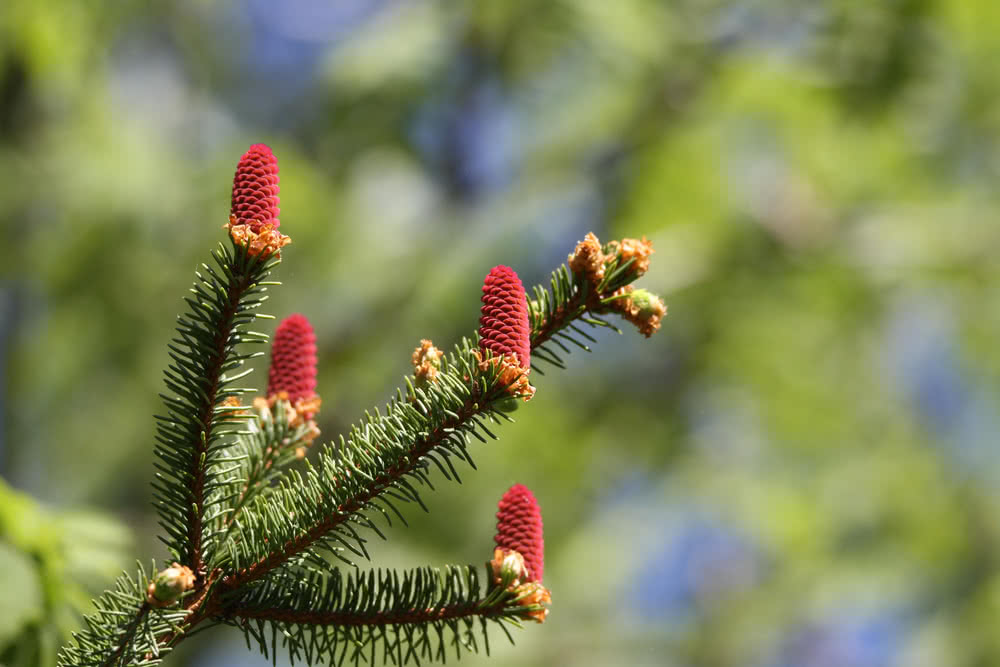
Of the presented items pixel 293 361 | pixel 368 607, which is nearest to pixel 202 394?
pixel 293 361

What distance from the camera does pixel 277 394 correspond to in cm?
98

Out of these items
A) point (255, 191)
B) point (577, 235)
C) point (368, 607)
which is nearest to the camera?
point (255, 191)

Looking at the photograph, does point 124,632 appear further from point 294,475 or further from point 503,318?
point 503,318

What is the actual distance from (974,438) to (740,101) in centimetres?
393

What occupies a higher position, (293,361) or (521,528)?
(293,361)

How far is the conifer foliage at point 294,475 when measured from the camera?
0.86 m

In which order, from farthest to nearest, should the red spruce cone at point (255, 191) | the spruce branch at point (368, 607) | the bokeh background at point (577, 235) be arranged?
the bokeh background at point (577, 235) < the spruce branch at point (368, 607) < the red spruce cone at point (255, 191)

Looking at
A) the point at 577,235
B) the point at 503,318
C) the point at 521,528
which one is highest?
the point at 577,235

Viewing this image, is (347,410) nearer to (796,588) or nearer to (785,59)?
(785,59)

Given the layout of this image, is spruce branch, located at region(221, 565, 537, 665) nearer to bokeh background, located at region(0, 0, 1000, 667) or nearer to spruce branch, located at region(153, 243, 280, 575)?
spruce branch, located at region(153, 243, 280, 575)

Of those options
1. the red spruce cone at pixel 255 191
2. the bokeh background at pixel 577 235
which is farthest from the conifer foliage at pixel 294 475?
the bokeh background at pixel 577 235

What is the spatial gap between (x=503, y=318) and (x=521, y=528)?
0.79 ft

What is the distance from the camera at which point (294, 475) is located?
101cm

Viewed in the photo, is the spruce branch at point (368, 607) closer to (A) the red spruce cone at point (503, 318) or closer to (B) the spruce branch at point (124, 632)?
(B) the spruce branch at point (124, 632)
